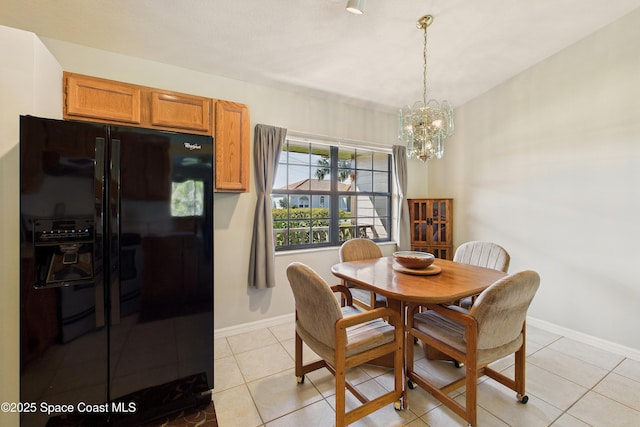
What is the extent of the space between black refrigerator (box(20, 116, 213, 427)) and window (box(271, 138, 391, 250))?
1506 mm

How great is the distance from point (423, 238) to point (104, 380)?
3.66 metres

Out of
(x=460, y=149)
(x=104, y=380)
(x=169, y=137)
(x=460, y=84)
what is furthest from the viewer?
(x=460, y=149)

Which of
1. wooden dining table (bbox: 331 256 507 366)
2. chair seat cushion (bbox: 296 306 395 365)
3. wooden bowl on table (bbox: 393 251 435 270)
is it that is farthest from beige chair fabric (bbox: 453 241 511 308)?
chair seat cushion (bbox: 296 306 395 365)

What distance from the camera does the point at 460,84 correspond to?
3342mm

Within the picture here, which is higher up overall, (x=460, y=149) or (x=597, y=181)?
(x=460, y=149)

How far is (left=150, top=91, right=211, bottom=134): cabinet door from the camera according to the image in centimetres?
217

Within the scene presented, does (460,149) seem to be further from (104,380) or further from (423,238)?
(104,380)

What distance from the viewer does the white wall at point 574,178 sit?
245cm

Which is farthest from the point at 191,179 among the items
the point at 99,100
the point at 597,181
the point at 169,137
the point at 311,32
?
the point at 597,181

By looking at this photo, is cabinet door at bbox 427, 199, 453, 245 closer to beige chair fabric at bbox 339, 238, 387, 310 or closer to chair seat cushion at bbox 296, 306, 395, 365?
beige chair fabric at bbox 339, 238, 387, 310

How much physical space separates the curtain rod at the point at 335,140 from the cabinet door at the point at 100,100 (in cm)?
149

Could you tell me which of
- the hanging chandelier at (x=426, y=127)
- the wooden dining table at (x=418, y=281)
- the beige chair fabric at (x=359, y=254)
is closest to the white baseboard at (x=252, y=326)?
the beige chair fabric at (x=359, y=254)

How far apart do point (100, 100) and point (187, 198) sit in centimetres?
113

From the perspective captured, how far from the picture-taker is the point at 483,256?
255 centimetres
